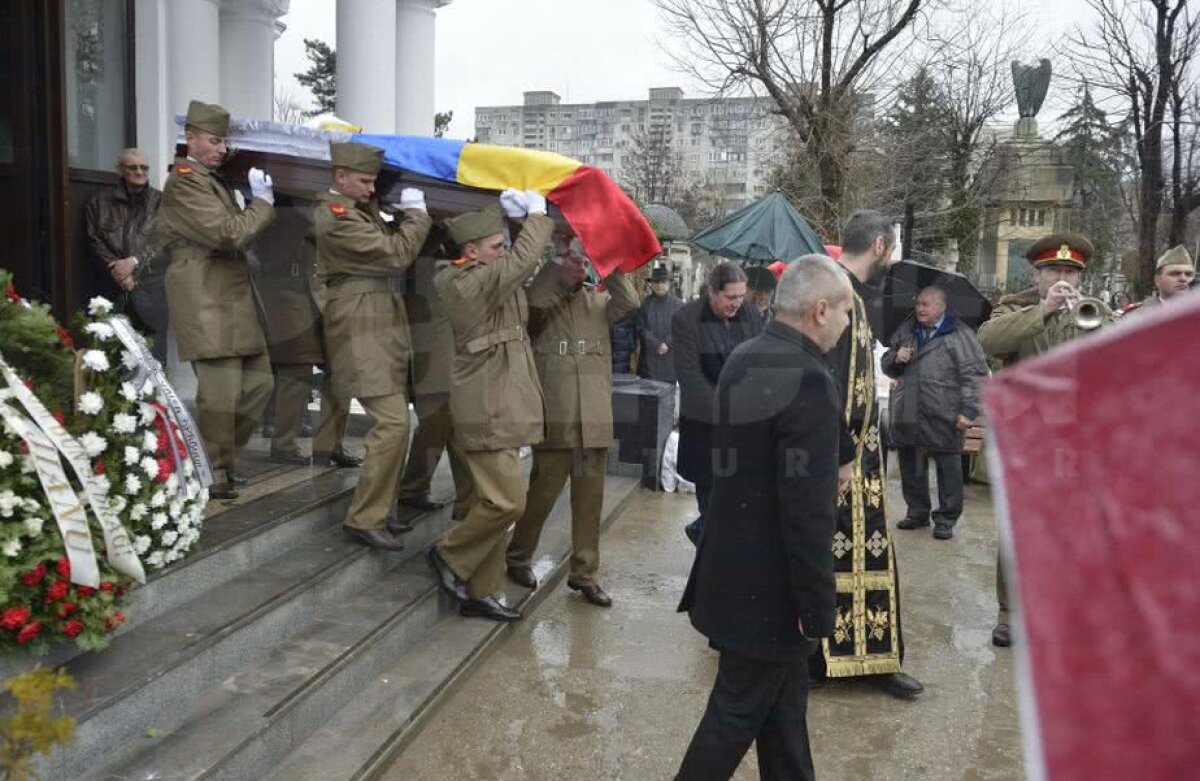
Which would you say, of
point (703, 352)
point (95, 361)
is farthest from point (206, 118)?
point (703, 352)

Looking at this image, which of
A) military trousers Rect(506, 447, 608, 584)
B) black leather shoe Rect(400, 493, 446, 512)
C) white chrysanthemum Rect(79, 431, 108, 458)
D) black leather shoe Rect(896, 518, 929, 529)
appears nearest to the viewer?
white chrysanthemum Rect(79, 431, 108, 458)

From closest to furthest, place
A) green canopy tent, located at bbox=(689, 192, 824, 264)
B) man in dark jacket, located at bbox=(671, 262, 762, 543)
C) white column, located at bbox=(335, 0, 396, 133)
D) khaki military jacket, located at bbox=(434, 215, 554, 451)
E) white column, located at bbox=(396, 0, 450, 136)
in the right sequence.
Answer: khaki military jacket, located at bbox=(434, 215, 554, 451) → man in dark jacket, located at bbox=(671, 262, 762, 543) → white column, located at bbox=(335, 0, 396, 133) → white column, located at bbox=(396, 0, 450, 136) → green canopy tent, located at bbox=(689, 192, 824, 264)

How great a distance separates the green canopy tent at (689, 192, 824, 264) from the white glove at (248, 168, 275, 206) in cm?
593

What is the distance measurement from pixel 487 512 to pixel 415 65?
5.74 metres

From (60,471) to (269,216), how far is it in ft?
6.67

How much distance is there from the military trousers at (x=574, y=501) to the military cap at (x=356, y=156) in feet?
5.66

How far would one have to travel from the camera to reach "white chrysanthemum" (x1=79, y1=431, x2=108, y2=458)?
3.74 meters

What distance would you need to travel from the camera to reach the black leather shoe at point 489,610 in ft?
17.4

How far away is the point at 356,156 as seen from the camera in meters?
5.02

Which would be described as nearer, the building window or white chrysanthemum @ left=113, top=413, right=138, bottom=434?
white chrysanthemum @ left=113, top=413, right=138, bottom=434

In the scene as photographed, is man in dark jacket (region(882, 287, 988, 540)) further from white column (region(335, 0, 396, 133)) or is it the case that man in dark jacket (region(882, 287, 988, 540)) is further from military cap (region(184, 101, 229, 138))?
military cap (region(184, 101, 229, 138))

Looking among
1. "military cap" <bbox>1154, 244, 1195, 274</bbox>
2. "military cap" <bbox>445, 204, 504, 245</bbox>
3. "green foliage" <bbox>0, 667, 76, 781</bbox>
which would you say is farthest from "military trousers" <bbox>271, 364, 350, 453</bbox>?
"military cap" <bbox>1154, 244, 1195, 274</bbox>

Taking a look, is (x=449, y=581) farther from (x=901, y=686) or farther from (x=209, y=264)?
(x=901, y=686)

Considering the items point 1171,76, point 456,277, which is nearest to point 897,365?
point 456,277
